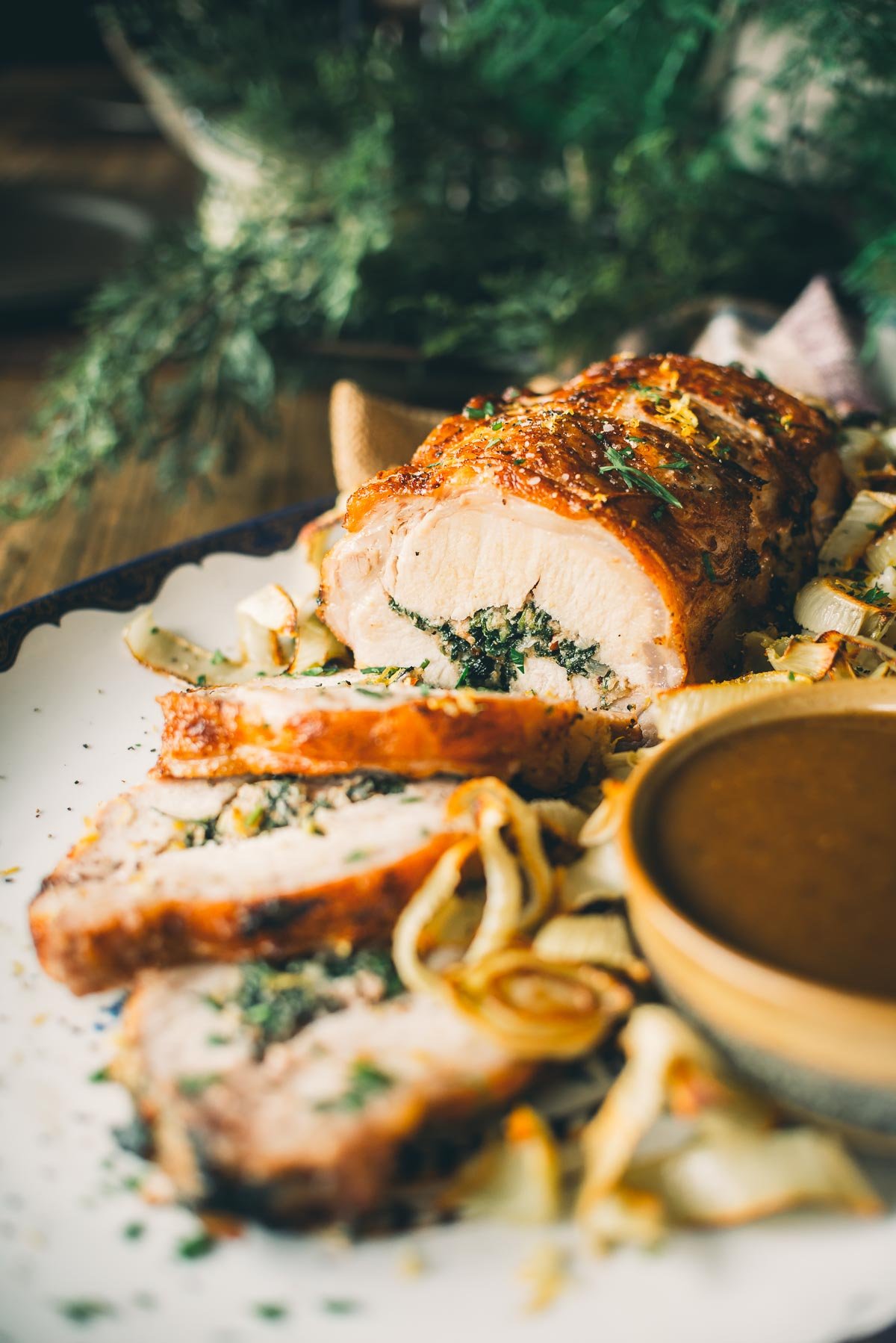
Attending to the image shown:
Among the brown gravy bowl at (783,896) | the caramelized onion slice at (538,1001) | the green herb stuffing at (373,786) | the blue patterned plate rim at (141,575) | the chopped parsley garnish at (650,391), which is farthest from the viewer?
the blue patterned plate rim at (141,575)

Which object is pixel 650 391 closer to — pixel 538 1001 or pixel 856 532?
pixel 856 532

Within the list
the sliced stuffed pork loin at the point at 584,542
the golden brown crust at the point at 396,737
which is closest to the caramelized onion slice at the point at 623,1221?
the golden brown crust at the point at 396,737

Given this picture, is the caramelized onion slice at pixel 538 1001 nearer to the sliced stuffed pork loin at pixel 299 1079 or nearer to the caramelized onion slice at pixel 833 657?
the sliced stuffed pork loin at pixel 299 1079

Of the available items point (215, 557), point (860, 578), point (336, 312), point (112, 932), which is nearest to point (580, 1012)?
point (112, 932)

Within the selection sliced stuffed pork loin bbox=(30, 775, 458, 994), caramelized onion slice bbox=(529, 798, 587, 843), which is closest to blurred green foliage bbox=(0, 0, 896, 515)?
sliced stuffed pork loin bbox=(30, 775, 458, 994)

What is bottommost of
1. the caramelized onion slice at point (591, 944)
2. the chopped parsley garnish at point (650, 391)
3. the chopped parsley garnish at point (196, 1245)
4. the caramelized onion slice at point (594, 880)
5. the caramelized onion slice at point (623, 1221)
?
the chopped parsley garnish at point (196, 1245)

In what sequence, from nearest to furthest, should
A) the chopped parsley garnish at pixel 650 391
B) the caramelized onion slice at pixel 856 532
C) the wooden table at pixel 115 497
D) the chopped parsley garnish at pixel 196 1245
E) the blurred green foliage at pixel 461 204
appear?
the chopped parsley garnish at pixel 196 1245 < the chopped parsley garnish at pixel 650 391 < the caramelized onion slice at pixel 856 532 < the wooden table at pixel 115 497 < the blurred green foliage at pixel 461 204

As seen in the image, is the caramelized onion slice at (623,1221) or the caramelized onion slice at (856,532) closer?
the caramelized onion slice at (623,1221)

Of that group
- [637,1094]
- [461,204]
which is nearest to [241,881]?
[637,1094]
